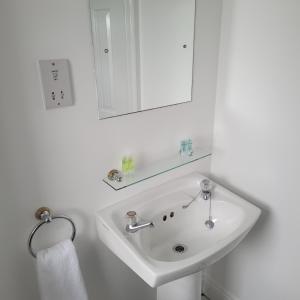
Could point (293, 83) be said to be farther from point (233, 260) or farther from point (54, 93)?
point (233, 260)

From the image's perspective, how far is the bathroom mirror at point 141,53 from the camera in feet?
3.42

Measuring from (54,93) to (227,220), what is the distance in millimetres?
944

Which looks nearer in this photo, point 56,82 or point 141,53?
point 56,82

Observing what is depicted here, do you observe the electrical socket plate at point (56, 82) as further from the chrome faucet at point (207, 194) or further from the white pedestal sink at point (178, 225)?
the chrome faucet at point (207, 194)

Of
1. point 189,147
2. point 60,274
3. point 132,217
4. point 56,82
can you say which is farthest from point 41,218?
point 189,147

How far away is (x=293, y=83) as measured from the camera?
113cm

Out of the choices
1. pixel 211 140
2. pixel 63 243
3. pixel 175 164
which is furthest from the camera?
pixel 211 140

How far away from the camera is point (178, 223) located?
138 centimetres

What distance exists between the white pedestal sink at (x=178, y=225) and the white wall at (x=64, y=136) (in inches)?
3.0

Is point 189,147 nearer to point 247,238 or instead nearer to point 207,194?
point 207,194

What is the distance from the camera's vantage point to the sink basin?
3.59ft

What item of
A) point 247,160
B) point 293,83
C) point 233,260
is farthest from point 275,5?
point 233,260

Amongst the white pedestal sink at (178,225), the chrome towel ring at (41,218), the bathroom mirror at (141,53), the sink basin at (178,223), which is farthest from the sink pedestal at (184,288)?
the bathroom mirror at (141,53)

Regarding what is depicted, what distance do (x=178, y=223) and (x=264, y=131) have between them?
59 cm
